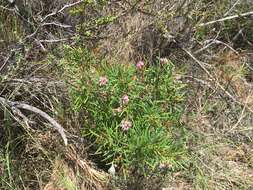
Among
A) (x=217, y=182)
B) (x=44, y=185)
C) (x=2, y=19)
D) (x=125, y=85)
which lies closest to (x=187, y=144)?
(x=217, y=182)

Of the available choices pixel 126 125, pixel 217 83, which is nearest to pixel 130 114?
pixel 126 125

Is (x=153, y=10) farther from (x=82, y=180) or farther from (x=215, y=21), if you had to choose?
(x=82, y=180)

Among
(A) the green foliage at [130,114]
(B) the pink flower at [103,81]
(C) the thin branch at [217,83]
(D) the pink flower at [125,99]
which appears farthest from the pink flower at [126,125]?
(C) the thin branch at [217,83]

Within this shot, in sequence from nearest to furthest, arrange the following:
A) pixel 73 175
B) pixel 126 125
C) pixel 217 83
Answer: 1. pixel 126 125
2. pixel 73 175
3. pixel 217 83

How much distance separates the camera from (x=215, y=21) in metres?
3.90

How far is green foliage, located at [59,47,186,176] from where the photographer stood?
2771 mm

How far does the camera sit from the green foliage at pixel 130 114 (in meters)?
2.77

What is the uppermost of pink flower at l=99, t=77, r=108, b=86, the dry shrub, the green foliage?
pink flower at l=99, t=77, r=108, b=86

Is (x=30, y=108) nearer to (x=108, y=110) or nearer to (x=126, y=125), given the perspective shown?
(x=108, y=110)

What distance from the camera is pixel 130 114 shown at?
2.89 metres

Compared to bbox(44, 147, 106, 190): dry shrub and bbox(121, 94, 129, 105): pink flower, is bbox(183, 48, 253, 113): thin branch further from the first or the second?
bbox(44, 147, 106, 190): dry shrub

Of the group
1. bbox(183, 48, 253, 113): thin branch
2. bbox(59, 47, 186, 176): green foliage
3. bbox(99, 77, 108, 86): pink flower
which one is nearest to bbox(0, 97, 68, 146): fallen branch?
bbox(59, 47, 186, 176): green foliage

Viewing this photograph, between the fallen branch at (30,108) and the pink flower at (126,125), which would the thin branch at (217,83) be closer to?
the pink flower at (126,125)

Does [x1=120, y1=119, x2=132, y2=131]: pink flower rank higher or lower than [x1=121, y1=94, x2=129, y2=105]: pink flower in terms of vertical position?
lower
